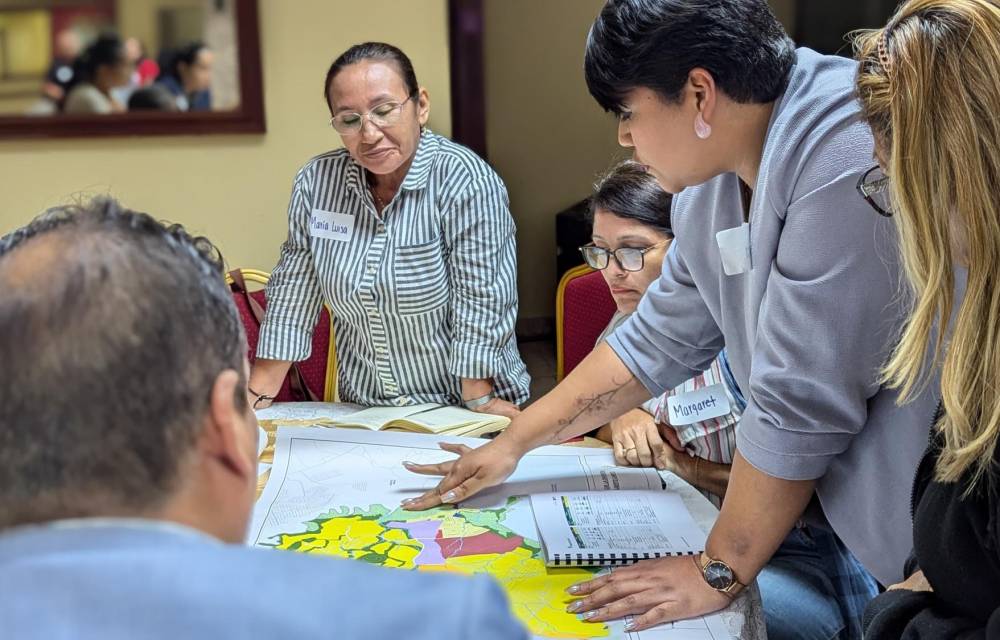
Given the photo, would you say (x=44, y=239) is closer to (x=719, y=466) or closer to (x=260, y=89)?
(x=719, y=466)

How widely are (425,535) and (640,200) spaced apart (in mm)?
907

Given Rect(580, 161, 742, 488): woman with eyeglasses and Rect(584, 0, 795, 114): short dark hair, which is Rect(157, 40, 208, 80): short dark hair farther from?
Rect(584, 0, 795, 114): short dark hair

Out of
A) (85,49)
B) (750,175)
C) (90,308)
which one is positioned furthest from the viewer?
(85,49)

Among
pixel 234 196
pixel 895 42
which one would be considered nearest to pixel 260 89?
pixel 234 196

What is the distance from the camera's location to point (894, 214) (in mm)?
1092

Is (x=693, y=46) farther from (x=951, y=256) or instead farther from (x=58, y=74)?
(x=58, y=74)

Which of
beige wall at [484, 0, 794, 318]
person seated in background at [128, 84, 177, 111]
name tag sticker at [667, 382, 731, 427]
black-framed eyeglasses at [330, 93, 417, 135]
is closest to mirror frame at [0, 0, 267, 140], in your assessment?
person seated in background at [128, 84, 177, 111]

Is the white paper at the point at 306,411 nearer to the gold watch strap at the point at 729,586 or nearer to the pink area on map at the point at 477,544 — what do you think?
the pink area on map at the point at 477,544

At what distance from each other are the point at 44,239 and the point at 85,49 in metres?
2.57

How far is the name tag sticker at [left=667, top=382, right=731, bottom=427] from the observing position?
1771 mm

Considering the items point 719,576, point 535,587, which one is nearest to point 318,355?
point 535,587

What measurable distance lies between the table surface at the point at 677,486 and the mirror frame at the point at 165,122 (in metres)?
1.13

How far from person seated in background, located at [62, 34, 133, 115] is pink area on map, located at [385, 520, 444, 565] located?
80.4 inches

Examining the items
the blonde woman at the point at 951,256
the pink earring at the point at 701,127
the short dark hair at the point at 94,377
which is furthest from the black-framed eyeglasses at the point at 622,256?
the short dark hair at the point at 94,377
